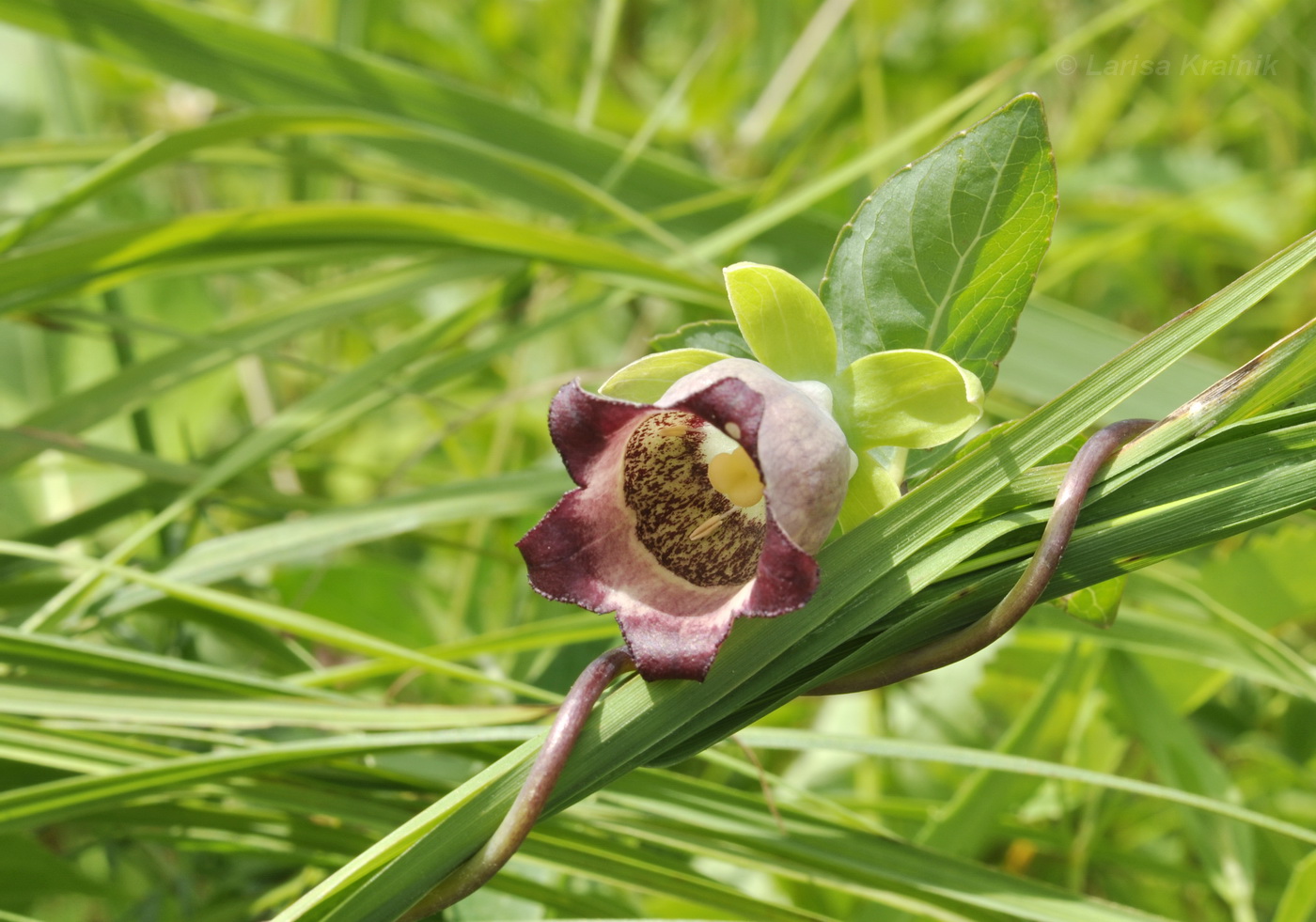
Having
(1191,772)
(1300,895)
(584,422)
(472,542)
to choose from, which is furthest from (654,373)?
(472,542)

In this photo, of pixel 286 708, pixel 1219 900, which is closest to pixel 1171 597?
pixel 1219 900

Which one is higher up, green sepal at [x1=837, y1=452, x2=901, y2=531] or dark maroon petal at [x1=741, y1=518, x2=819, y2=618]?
green sepal at [x1=837, y1=452, x2=901, y2=531]

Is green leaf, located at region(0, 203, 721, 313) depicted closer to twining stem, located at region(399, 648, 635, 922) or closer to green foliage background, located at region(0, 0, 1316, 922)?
green foliage background, located at region(0, 0, 1316, 922)

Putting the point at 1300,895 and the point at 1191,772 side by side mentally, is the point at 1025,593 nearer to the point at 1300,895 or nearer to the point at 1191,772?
the point at 1300,895

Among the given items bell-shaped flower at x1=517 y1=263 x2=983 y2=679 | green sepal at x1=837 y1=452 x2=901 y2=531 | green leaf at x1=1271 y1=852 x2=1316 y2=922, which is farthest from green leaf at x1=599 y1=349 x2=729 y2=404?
green leaf at x1=1271 y1=852 x2=1316 y2=922

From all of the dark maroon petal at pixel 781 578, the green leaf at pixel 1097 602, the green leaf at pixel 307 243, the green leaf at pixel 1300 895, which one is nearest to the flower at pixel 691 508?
the dark maroon petal at pixel 781 578
